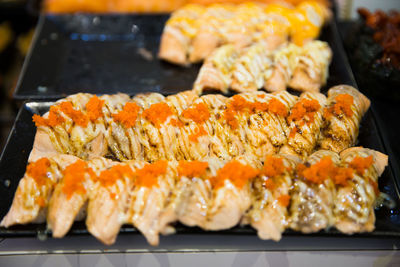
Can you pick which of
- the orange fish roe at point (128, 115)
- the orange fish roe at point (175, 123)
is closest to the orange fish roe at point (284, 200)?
the orange fish roe at point (175, 123)

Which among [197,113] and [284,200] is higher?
[197,113]

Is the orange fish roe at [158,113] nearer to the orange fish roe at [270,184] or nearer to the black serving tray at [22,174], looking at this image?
the black serving tray at [22,174]

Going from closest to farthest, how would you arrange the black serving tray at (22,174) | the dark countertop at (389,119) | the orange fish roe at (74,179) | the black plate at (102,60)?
the orange fish roe at (74,179) → the black serving tray at (22,174) → the dark countertop at (389,119) → the black plate at (102,60)

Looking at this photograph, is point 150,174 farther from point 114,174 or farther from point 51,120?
point 51,120

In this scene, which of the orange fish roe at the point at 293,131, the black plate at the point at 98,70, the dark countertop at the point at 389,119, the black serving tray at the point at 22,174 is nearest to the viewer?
the black serving tray at the point at 22,174

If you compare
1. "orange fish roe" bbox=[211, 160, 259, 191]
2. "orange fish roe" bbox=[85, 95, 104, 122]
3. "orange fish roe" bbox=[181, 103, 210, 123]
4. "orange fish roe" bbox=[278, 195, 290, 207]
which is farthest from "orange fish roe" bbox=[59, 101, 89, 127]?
"orange fish roe" bbox=[278, 195, 290, 207]

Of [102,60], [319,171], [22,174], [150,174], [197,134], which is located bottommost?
[22,174]

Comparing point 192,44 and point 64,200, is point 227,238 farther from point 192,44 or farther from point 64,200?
point 192,44

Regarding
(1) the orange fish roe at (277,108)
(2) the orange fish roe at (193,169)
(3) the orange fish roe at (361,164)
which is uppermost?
(1) the orange fish roe at (277,108)

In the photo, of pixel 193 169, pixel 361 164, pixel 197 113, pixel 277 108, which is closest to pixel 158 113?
pixel 197 113
